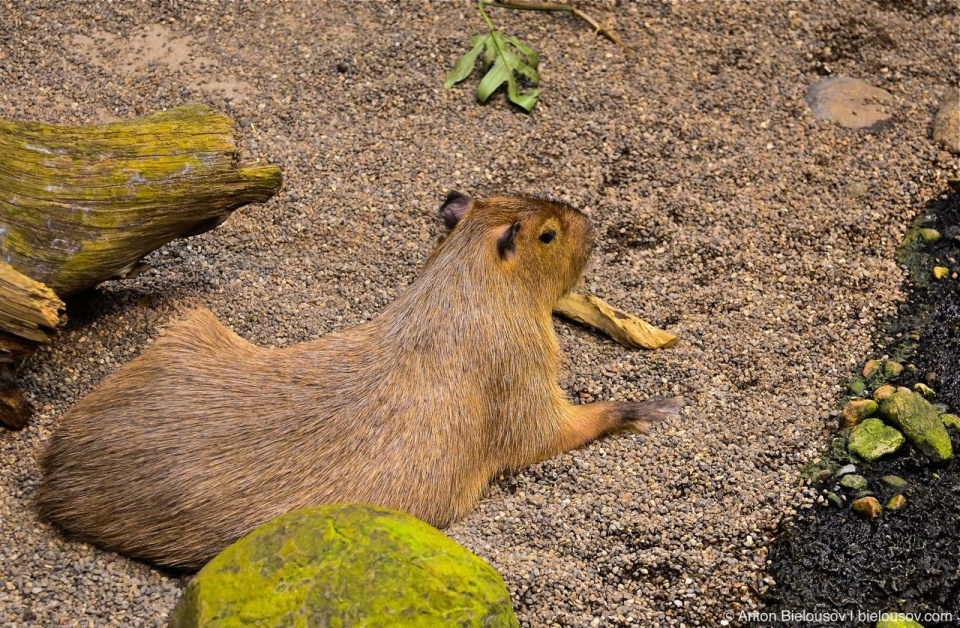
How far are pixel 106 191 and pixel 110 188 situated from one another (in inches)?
0.9

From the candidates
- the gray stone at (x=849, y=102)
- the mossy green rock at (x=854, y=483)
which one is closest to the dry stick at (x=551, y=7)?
the gray stone at (x=849, y=102)

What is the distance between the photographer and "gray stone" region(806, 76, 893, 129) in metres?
6.30

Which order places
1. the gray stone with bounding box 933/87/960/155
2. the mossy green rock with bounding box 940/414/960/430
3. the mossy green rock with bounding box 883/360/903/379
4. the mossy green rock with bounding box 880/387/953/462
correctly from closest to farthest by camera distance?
the mossy green rock with bounding box 880/387/953/462 → the mossy green rock with bounding box 940/414/960/430 → the mossy green rock with bounding box 883/360/903/379 → the gray stone with bounding box 933/87/960/155

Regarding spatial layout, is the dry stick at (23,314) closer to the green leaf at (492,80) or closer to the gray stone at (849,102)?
the green leaf at (492,80)

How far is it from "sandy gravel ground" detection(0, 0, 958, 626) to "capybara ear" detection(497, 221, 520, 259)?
879 millimetres

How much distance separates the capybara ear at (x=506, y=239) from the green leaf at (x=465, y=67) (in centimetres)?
218

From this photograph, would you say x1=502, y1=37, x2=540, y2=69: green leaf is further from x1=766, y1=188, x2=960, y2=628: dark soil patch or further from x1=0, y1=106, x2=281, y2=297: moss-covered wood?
x1=766, y1=188, x2=960, y2=628: dark soil patch

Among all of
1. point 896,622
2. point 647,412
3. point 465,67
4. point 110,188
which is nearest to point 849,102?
point 465,67

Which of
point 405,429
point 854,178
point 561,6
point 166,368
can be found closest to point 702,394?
point 405,429

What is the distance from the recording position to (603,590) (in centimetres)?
403

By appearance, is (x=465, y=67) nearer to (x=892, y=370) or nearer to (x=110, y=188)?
(x=110, y=188)

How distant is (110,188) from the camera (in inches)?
176

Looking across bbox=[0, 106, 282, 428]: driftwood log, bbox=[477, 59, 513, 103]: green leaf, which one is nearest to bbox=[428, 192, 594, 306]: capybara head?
bbox=[0, 106, 282, 428]: driftwood log

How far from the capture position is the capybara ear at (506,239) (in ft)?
14.5
